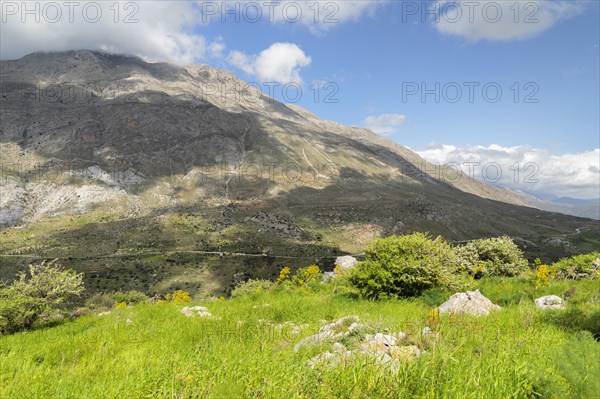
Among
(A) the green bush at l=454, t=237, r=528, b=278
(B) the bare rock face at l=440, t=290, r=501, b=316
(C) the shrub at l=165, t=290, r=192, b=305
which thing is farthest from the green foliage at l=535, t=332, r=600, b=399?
(C) the shrub at l=165, t=290, r=192, b=305

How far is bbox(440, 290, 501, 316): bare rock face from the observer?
928 cm

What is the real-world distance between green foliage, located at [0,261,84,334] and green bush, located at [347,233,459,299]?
12437 mm

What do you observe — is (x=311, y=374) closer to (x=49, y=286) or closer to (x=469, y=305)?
(x=469, y=305)

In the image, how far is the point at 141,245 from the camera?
12825 centimetres

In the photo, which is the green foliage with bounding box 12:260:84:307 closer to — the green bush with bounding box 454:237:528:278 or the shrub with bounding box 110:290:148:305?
the shrub with bounding box 110:290:148:305

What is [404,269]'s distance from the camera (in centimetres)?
1370

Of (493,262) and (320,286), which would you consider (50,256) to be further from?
(493,262)

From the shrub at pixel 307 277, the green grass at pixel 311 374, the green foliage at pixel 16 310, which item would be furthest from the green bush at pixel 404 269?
the green foliage at pixel 16 310

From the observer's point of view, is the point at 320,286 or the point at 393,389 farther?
the point at 320,286

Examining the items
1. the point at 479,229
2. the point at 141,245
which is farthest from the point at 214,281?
the point at 479,229

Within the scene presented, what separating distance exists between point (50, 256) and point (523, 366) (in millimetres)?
136633

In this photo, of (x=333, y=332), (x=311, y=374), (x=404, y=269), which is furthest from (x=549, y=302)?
(x=311, y=374)

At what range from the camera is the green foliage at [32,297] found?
42.6ft

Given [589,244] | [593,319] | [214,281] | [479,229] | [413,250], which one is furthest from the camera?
[479,229]
